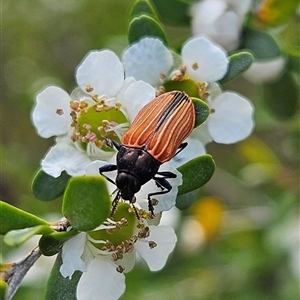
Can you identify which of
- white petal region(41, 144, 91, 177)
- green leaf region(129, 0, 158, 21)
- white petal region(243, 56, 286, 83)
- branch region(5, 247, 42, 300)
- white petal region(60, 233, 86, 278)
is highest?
green leaf region(129, 0, 158, 21)

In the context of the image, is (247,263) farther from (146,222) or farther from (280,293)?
(146,222)

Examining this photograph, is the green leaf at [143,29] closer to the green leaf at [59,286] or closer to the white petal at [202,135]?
the white petal at [202,135]

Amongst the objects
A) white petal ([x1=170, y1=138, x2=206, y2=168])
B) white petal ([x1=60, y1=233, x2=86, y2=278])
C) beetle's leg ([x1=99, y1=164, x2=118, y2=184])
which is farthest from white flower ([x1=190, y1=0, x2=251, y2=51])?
white petal ([x1=60, y1=233, x2=86, y2=278])

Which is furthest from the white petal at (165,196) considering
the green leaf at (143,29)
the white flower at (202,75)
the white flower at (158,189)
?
the green leaf at (143,29)

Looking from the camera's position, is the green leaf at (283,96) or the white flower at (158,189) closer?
the white flower at (158,189)

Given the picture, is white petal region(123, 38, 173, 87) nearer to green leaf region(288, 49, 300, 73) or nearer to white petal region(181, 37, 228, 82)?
white petal region(181, 37, 228, 82)
